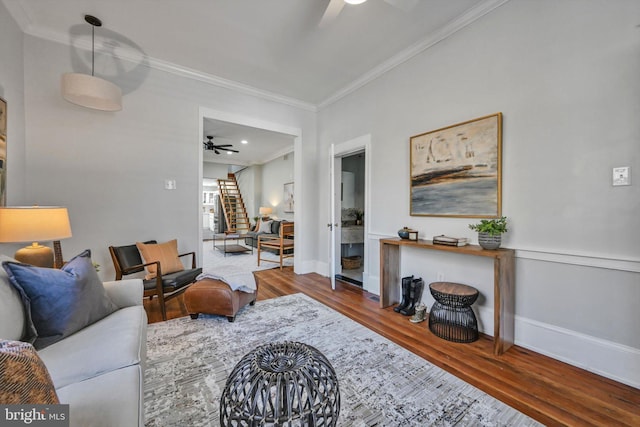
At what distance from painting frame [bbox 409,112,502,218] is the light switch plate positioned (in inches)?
27.1

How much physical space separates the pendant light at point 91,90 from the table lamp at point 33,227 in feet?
3.94

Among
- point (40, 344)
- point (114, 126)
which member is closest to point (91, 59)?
point (114, 126)

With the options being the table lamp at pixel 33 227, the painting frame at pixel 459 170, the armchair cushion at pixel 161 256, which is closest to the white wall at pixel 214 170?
the armchair cushion at pixel 161 256

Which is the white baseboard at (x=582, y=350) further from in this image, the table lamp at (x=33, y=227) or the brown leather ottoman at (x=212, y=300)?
the table lamp at (x=33, y=227)

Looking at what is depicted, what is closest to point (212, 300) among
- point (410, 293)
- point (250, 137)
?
point (410, 293)

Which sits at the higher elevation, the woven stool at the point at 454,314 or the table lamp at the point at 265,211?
the table lamp at the point at 265,211

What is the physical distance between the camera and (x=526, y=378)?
1.78m

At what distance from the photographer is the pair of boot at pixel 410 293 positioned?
2940mm

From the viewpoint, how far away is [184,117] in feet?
11.6

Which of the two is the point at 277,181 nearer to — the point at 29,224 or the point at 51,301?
the point at 29,224

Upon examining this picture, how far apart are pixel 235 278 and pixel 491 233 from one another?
2.48m

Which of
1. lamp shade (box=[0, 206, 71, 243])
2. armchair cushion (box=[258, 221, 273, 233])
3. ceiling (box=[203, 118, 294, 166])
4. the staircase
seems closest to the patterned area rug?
lamp shade (box=[0, 206, 71, 243])

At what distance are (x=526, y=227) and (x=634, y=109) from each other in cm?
100

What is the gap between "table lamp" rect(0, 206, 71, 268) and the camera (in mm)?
1809
